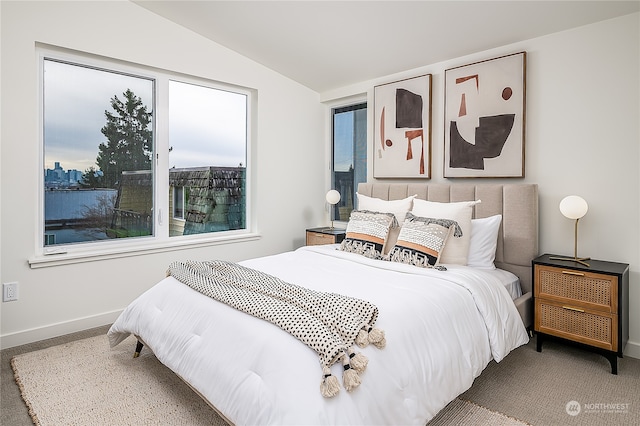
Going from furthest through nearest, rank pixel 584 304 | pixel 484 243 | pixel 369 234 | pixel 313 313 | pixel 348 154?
pixel 348 154
pixel 369 234
pixel 484 243
pixel 584 304
pixel 313 313

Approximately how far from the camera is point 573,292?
258 centimetres

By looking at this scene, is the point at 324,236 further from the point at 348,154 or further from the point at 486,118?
the point at 486,118

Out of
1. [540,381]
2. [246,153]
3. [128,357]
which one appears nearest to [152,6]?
[246,153]

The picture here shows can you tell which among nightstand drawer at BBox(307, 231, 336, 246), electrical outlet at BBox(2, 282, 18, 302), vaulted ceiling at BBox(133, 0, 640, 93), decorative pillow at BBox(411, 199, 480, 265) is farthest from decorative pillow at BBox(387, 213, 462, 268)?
electrical outlet at BBox(2, 282, 18, 302)

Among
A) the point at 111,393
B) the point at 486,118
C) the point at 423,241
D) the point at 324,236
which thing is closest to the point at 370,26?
the point at 486,118

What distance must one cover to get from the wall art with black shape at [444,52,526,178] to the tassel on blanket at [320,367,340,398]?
8.27 feet

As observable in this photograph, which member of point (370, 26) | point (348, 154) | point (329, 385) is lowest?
point (329, 385)

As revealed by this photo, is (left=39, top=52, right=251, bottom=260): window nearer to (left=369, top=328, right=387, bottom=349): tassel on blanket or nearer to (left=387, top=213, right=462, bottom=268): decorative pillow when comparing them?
(left=387, top=213, right=462, bottom=268): decorative pillow

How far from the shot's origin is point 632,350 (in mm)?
2701

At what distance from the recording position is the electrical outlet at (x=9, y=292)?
9.20 ft

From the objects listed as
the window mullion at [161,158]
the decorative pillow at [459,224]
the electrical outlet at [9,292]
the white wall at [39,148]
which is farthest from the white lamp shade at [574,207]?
the electrical outlet at [9,292]

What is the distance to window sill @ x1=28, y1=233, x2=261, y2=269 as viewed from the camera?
2.97 m

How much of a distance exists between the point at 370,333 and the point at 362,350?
0.09 m

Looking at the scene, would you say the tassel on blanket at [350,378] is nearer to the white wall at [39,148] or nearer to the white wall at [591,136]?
the white wall at [591,136]
